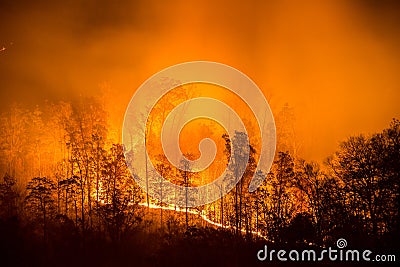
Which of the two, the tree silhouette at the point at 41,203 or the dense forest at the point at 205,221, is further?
the tree silhouette at the point at 41,203

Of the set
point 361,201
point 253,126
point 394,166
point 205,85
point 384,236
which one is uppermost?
point 205,85

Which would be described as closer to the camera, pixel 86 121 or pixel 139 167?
pixel 139 167

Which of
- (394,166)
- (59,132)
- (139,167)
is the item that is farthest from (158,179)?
(59,132)

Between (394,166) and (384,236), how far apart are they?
6657mm

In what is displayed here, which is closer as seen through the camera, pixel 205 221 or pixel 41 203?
pixel 41 203

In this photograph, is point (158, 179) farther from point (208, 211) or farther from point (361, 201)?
point (361, 201)

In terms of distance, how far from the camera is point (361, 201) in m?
39.5

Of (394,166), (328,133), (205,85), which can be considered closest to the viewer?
(394,166)

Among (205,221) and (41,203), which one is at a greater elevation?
(41,203)

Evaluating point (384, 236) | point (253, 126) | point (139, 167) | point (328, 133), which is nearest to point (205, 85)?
point (253, 126)

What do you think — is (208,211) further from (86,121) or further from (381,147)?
(86,121)

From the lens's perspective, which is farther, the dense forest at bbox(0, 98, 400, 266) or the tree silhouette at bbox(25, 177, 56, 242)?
the tree silhouette at bbox(25, 177, 56, 242)

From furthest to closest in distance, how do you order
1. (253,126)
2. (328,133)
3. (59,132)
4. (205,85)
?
(328,133)
(205,85)
(59,132)
(253,126)

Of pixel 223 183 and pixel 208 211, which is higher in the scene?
pixel 223 183
